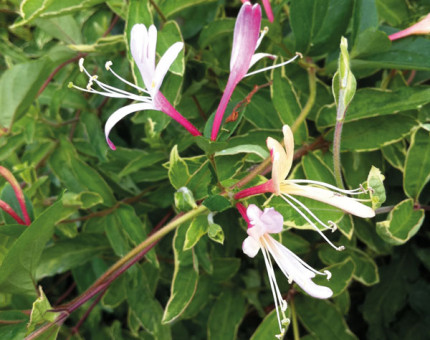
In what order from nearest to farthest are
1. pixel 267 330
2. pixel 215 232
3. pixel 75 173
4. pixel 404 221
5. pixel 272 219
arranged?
1. pixel 272 219
2. pixel 215 232
3. pixel 404 221
4. pixel 267 330
5. pixel 75 173

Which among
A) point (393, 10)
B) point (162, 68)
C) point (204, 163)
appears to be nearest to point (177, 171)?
point (204, 163)

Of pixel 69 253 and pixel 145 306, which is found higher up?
pixel 69 253

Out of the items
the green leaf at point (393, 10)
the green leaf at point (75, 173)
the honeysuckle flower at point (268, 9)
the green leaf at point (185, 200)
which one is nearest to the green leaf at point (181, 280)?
the green leaf at point (185, 200)

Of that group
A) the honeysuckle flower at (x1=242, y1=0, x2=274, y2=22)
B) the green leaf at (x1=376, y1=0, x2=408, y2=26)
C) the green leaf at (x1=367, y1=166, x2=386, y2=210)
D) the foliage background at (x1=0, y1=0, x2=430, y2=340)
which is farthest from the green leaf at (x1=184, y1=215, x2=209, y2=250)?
the green leaf at (x1=376, y1=0, x2=408, y2=26)

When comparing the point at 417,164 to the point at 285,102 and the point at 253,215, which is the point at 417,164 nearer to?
the point at 285,102

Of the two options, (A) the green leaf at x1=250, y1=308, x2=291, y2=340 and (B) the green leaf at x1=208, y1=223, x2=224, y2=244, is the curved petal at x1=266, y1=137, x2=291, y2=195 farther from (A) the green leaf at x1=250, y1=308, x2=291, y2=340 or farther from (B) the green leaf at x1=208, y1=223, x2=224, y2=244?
(A) the green leaf at x1=250, y1=308, x2=291, y2=340

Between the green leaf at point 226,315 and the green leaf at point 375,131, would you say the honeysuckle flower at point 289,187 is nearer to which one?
the green leaf at point 375,131

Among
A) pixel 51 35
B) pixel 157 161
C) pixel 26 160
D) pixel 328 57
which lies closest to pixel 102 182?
pixel 157 161
